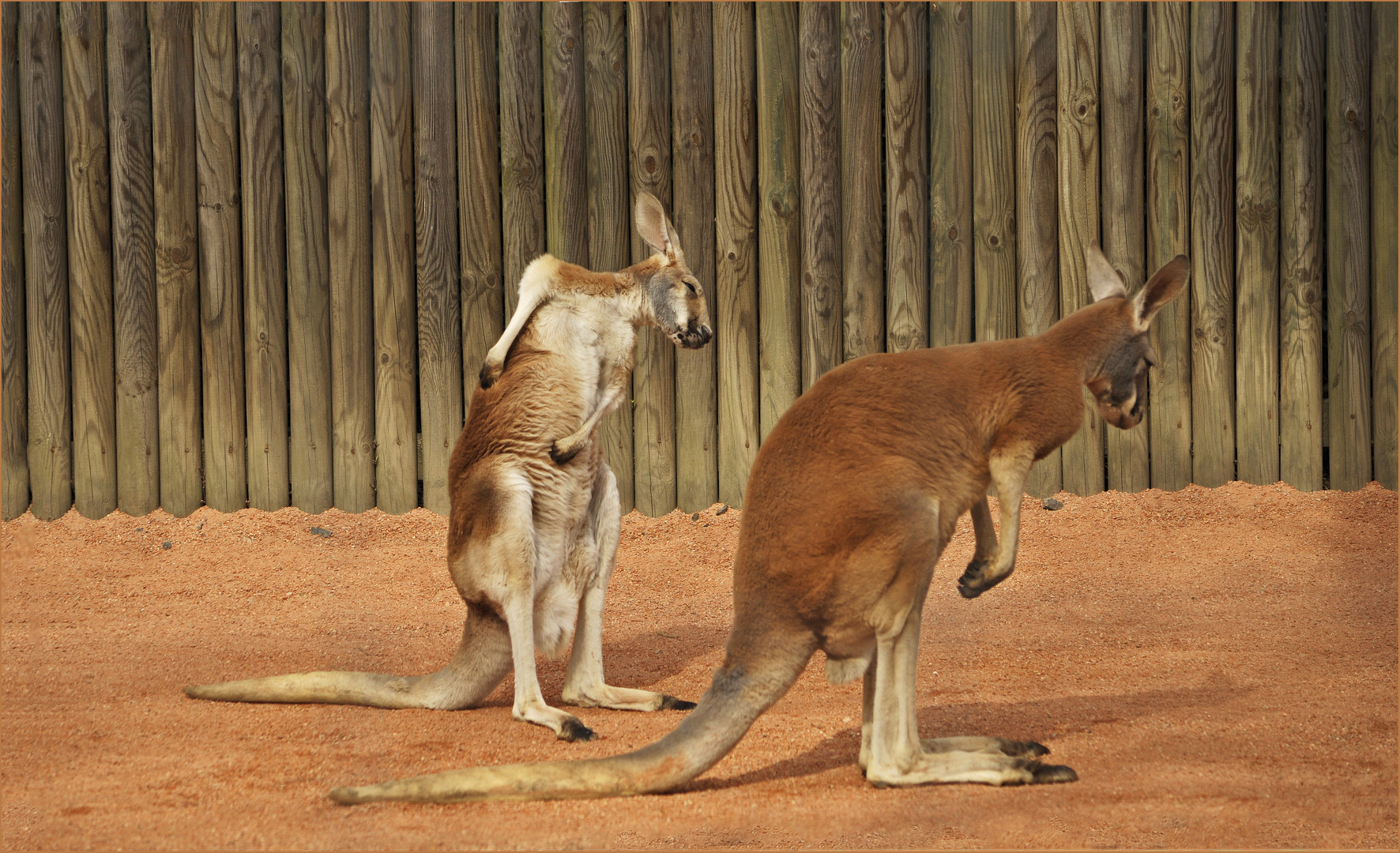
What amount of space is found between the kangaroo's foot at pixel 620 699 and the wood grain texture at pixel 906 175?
8.94 ft

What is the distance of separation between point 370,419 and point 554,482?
2.53 meters

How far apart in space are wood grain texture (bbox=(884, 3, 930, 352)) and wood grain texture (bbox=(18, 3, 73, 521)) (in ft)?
12.0

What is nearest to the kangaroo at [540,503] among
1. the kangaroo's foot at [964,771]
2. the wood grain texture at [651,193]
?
the kangaroo's foot at [964,771]

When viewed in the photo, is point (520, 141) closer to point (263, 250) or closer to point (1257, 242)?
point (263, 250)

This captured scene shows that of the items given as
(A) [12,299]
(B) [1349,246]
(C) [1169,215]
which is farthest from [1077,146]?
(A) [12,299]

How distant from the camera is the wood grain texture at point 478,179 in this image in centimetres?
606

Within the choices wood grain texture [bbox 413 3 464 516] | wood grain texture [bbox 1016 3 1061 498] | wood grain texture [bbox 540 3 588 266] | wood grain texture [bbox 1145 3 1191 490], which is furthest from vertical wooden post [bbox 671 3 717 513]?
wood grain texture [bbox 1145 3 1191 490]

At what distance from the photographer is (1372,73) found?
20.3ft

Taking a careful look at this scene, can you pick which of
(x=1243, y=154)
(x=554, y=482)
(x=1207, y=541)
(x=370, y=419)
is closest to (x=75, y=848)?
(x=554, y=482)

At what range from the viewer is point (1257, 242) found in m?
6.20

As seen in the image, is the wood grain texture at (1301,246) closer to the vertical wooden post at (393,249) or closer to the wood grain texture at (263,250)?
the vertical wooden post at (393,249)

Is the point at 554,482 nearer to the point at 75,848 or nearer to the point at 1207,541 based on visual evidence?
the point at 75,848

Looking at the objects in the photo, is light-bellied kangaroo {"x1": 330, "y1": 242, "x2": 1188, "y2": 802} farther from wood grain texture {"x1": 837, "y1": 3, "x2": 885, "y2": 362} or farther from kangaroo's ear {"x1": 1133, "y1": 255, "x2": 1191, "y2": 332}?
wood grain texture {"x1": 837, "y1": 3, "x2": 885, "y2": 362}

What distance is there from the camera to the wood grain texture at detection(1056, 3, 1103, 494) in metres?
6.12
